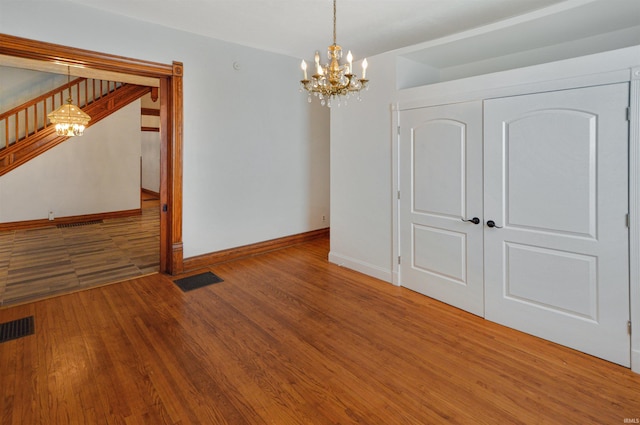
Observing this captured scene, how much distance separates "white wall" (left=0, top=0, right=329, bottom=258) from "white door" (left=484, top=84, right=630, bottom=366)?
3124mm

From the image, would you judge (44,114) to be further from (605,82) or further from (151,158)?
(605,82)

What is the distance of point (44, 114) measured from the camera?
6.87m

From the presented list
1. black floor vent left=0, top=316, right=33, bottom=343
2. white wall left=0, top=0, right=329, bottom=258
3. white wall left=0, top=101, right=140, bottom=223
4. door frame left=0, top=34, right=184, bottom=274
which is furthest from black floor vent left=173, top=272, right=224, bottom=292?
white wall left=0, top=101, right=140, bottom=223

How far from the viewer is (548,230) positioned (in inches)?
103

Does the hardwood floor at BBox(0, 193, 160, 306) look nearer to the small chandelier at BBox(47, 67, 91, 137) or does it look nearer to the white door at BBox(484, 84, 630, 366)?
the small chandelier at BBox(47, 67, 91, 137)

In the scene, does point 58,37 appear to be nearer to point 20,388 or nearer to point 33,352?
point 33,352

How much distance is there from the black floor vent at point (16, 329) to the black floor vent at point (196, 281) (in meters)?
1.31

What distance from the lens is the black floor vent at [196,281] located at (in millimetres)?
3775

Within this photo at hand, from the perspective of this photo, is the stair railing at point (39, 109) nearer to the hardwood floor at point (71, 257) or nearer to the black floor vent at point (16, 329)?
the hardwood floor at point (71, 257)

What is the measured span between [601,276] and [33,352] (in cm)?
430

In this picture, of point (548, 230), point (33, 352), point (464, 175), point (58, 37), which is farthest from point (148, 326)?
point (548, 230)

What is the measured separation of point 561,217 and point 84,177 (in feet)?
29.4

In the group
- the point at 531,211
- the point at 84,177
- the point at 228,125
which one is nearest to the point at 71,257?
the point at 228,125

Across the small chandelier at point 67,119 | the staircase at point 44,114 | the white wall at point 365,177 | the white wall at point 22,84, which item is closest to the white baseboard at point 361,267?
the white wall at point 365,177
